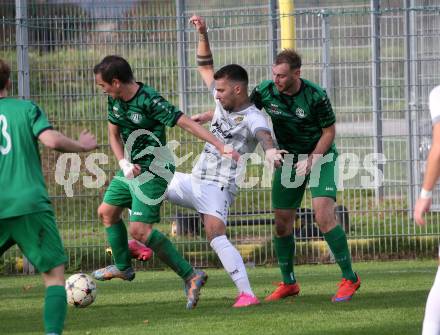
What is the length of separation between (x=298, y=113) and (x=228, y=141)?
62 cm

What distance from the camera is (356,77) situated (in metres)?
13.2

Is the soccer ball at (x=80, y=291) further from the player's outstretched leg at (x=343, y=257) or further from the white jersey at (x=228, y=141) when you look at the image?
the player's outstretched leg at (x=343, y=257)

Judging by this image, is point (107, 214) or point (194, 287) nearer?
point (194, 287)

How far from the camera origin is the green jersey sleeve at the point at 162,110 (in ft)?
27.7

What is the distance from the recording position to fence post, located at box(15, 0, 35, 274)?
42.0 ft

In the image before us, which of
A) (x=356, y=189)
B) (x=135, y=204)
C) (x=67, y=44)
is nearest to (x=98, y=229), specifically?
(x=67, y=44)

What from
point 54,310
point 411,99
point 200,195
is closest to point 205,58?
point 200,195

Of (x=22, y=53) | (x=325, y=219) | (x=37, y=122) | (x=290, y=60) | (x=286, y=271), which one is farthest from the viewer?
(x=22, y=53)

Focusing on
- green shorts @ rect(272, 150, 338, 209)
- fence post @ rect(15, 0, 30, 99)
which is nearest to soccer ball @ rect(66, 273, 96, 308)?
green shorts @ rect(272, 150, 338, 209)

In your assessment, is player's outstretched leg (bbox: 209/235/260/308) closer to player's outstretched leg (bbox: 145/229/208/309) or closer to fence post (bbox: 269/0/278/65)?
player's outstretched leg (bbox: 145/229/208/309)

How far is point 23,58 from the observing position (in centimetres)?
1283

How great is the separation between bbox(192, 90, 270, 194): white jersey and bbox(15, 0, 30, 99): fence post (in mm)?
4406

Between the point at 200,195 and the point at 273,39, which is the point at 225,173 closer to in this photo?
the point at 200,195

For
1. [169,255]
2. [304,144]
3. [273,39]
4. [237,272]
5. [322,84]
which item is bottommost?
[237,272]
